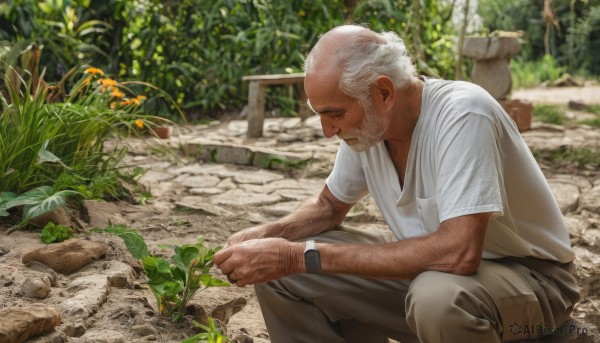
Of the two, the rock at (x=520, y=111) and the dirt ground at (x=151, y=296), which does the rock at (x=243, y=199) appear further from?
the rock at (x=520, y=111)

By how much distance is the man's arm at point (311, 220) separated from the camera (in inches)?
117

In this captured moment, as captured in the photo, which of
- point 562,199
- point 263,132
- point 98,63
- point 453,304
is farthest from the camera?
point 98,63

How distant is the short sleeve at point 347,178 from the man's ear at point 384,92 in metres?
0.36

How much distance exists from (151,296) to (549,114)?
18.5 feet

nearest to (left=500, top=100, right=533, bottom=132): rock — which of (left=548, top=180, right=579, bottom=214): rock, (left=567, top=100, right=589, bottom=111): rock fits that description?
(left=567, top=100, right=589, bottom=111): rock

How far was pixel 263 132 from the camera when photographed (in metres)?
7.50

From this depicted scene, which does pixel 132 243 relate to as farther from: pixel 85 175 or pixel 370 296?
pixel 85 175

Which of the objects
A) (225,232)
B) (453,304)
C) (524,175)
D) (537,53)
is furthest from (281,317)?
(537,53)

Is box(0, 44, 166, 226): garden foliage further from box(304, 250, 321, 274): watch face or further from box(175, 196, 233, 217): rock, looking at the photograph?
box(304, 250, 321, 274): watch face

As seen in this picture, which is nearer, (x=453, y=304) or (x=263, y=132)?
(x=453, y=304)

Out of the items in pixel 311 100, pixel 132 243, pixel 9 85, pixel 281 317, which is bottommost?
A: pixel 281 317

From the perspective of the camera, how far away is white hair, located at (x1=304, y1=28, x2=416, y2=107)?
252 centimetres

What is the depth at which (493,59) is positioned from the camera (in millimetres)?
7484

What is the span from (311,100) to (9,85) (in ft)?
6.60
